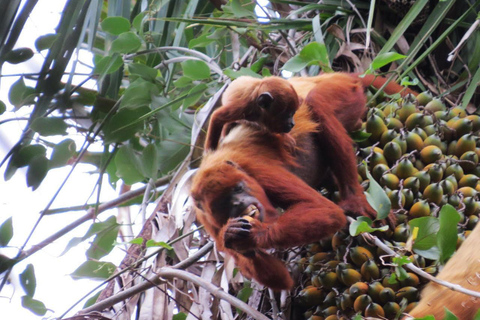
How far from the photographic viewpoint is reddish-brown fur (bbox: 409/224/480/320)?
1402mm

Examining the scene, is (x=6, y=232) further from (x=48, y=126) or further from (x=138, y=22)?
(x=138, y=22)

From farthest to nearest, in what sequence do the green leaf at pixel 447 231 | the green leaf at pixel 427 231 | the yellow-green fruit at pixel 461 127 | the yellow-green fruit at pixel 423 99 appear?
the yellow-green fruit at pixel 423 99, the yellow-green fruit at pixel 461 127, the green leaf at pixel 427 231, the green leaf at pixel 447 231

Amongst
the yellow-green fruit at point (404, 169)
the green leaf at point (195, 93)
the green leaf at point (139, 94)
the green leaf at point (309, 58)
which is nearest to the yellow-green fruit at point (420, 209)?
the yellow-green fruit at point (404, 169)

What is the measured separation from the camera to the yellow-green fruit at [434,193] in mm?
1928

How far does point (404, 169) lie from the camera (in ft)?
6.50

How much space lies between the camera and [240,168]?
197cm

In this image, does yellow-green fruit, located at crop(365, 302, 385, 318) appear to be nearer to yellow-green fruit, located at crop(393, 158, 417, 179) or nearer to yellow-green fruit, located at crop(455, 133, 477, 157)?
yellow-green fruit, located at crop(393, 158, 417, 179)

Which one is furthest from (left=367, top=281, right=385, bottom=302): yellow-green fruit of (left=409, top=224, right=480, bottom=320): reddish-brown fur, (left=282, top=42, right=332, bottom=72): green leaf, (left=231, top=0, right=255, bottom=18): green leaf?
(left=231, top=0, right=255, bottom=18): green leaf

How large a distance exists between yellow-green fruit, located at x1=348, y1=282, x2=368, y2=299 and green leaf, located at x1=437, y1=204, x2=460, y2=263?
249 mm

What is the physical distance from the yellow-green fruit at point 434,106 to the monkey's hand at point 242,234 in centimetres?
87

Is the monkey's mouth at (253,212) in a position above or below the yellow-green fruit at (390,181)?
below

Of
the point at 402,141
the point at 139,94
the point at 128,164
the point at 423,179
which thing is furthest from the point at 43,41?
the point at 423,179

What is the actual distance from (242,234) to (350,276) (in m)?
0.34

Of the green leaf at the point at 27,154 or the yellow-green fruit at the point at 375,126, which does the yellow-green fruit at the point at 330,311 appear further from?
the green leaf at the point at 27,154
